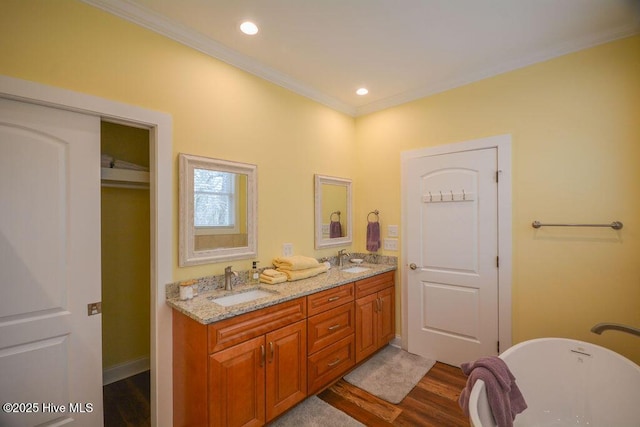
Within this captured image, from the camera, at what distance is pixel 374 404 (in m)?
2.12

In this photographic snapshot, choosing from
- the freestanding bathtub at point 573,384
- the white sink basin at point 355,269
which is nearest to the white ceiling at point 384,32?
the white sink basin at point 355,269

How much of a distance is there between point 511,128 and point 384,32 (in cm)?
138

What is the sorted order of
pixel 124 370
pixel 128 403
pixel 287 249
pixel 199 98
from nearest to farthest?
pixel 199 98
pixel 128 403
pixel 124 370
pixel 287 249

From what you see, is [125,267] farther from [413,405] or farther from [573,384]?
[573,384]

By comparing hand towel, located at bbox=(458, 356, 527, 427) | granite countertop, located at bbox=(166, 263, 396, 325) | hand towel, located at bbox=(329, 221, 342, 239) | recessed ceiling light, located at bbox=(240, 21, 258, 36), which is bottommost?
hand towel, located at bbox=(458, 356, 527, 427)

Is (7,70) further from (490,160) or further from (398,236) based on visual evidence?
(490,160)

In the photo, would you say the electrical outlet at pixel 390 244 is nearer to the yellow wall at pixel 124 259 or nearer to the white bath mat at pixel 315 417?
the white bath mat at pixel 315 417

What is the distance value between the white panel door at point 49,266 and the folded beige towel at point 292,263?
4.11 ft

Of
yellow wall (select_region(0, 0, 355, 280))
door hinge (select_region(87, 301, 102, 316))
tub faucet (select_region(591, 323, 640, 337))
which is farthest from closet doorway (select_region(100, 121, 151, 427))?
tub faucet (select_region(591, 323, 640, 337))

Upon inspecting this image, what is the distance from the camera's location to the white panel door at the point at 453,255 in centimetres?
250

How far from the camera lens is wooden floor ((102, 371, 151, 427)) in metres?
1.97

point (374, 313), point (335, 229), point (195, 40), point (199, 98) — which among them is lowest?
point (374, 313)

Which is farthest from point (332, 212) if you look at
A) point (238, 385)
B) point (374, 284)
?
point (238, 385)

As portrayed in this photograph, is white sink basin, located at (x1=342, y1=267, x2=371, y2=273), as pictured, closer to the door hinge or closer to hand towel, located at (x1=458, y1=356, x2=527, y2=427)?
hand towel, located at (x1=458, y1=356, x2=527, y2=427)
